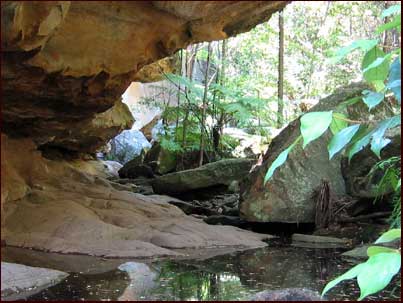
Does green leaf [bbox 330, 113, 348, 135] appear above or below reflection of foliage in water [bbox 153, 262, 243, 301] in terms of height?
above

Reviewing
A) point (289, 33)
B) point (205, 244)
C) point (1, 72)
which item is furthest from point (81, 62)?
point (289, 33)

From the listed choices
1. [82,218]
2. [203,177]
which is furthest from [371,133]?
[203,177]

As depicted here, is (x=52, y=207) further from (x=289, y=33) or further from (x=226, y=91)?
(x=289, y=33)

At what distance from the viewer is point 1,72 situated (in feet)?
17.2

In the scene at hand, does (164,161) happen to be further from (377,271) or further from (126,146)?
(377,271)

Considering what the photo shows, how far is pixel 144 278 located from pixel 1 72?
2662 millimetres

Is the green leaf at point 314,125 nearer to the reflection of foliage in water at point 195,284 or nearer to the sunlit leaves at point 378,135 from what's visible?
the sunlit leaves at point 378,135

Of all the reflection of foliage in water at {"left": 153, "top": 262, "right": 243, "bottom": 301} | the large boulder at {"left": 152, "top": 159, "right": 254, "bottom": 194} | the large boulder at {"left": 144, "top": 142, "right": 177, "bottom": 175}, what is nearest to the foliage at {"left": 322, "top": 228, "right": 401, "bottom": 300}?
the reflection of foliage in water at {"left": 153, "top": 262, "right": 243, "bottom": 301}

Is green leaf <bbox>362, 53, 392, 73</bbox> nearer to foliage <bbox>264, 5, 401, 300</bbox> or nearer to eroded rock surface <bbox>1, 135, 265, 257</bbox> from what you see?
foliage <bbox>264, 5, 401, 300</bbox>

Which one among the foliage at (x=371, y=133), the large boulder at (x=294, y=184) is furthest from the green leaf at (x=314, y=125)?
the large boulder at (x=294, y=184)

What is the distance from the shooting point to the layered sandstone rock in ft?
13.9

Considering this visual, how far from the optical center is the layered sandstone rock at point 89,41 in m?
4.25

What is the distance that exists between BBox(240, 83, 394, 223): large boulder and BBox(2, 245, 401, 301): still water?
172 centimetres

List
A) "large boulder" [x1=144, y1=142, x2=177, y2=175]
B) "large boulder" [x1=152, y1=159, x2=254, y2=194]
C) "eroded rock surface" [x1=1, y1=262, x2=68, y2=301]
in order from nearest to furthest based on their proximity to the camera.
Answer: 1. "eroded rock surface" [x1=1, y1=262, x2=68, y2=301]
2. "large boulder" [x1=152, y1=159, x2=254, y2=194]
3. "large boulder" [x1=144, y1=142, x2=177, y2=175]
